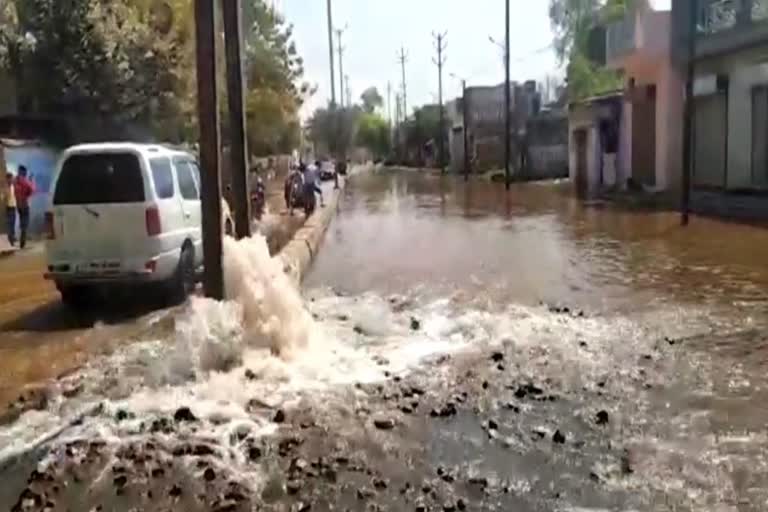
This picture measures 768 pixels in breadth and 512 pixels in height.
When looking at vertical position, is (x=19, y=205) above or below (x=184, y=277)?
above

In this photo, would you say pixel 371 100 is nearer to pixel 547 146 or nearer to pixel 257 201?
pixel 547 146

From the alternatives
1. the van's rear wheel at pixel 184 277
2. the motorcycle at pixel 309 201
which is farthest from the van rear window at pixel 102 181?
the motorcycle at pixel 309 201

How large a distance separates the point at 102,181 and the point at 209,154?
3028 millimetres

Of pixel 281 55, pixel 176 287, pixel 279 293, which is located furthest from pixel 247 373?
pixel 281 55

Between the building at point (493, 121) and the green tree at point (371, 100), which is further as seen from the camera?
the green tree at point (371, 100)

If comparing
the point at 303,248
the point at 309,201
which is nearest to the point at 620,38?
the point at 309,201

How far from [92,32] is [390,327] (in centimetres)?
1637

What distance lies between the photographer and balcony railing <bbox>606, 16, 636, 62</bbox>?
110 ft

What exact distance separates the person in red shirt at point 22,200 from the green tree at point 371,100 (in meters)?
138

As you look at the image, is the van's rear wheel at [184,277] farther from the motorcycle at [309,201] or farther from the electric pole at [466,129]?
the electric pole at [466,129]

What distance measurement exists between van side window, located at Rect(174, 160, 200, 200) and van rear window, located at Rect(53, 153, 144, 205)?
108 centimetres

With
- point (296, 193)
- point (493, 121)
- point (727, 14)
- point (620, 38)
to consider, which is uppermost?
point (620, 38)

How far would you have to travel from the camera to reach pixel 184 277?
1288 cm

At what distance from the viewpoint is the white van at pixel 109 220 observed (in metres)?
11.7
